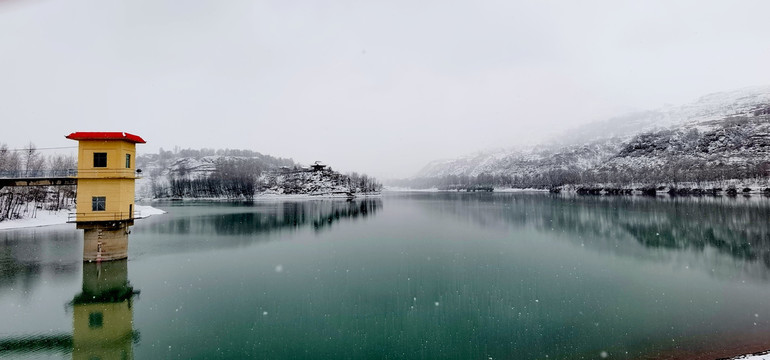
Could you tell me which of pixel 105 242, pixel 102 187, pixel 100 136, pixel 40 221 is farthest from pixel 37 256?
pixel 40 221

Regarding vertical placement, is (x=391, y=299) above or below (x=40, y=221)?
below

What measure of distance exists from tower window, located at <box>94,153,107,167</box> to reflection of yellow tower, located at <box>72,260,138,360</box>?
694 centimetres

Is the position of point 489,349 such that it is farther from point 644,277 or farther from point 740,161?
point 740,161

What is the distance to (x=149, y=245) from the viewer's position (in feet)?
107

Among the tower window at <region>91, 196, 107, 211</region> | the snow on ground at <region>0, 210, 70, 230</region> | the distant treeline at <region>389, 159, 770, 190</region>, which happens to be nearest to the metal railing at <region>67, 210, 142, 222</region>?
the tower window at <region>91, 196, 107, 211</region>

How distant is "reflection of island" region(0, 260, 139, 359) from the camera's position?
1195 cm

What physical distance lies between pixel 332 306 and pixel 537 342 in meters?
9.04

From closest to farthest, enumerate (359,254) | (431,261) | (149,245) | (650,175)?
(431,261)
(359,254)
(149,245)
(650,175)

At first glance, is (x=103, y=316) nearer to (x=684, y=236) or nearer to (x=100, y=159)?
(x=100, y=159)

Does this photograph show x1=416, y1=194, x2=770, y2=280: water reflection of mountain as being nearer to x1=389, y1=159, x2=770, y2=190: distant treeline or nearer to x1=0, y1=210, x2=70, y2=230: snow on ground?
x1=0, y1=210, x2=70, y2=230: snow on ground

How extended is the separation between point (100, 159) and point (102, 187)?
77.5 inches


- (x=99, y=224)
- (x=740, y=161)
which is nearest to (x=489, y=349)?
(x=99, y=224)

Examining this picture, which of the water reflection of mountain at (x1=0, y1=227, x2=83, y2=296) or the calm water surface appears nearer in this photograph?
the calm water surface

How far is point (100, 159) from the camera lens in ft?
76.9
